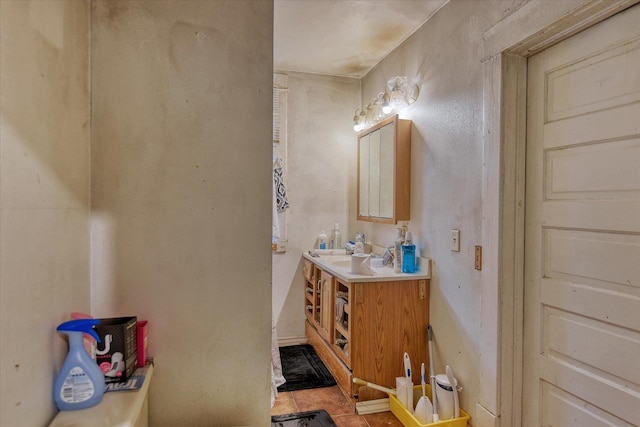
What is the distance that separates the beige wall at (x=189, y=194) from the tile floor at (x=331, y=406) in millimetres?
996

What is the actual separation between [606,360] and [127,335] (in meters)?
1.63

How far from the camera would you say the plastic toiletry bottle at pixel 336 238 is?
3279 mm

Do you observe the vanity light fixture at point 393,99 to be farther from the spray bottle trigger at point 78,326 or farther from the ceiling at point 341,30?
the spray bottle trigger at point 78,326

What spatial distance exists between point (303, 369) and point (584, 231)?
206 cm

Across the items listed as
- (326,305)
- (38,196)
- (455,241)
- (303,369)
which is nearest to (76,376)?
(38,196)

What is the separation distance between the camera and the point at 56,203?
891 millimetres

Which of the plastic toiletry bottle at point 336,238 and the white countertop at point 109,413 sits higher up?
the plastic toiletry bottle at point 336,238

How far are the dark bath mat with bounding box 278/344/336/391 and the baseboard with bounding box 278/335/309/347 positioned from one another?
0.15 ft

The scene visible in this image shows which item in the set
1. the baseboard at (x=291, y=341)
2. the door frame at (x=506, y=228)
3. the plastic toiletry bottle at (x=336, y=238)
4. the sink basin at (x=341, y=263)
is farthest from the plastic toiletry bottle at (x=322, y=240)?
the door frame at (x=506, y=228)

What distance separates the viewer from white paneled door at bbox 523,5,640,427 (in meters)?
1.25

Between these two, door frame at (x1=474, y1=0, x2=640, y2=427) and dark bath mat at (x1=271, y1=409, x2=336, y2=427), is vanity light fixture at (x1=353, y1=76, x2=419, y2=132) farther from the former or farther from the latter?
dark bath mat at (x1=271, y1=409, x2=336, y2=427)

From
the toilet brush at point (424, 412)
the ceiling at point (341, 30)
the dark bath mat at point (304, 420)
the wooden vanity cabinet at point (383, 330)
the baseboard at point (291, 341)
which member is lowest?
the dark bath mat at point (304, 420)

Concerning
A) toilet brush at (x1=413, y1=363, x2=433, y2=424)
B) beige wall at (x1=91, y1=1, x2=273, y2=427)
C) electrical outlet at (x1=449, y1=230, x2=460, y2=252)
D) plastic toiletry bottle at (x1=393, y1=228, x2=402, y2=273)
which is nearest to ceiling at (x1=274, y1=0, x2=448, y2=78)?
beige wall at (x1=91, y1=1, x2=273, y2=427)

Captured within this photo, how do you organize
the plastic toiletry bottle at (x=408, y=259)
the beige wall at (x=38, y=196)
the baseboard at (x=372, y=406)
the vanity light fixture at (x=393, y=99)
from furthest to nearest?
the vanity light fixture at (x=393, y=99) → the plastic toiletry bottle at (x=408, y=259) → the baseboard at (x=372, y=406) → the beige wall at (x=38, y=196)
